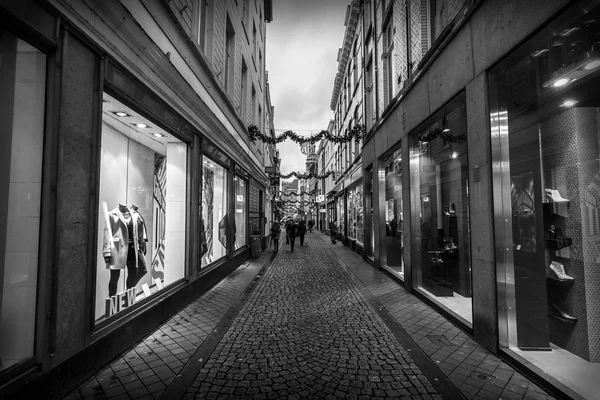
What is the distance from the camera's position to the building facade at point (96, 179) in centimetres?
277

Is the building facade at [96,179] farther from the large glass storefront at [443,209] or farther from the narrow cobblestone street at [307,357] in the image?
the large glass storefront at [443,209]

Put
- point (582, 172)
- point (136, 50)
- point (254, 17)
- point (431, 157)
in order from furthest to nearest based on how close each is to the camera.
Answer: point (254, 17) → point (431, 157) → point (136, 50) → point (582, 172)

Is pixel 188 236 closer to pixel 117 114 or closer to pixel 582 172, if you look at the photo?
pixel 117 114

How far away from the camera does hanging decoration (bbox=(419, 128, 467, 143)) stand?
5280 mm

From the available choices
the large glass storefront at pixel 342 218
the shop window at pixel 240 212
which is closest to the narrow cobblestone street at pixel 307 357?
the shop window at pixel 240 212

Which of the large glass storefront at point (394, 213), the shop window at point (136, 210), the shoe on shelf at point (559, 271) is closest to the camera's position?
the shoe on shelf at point (559, 271)

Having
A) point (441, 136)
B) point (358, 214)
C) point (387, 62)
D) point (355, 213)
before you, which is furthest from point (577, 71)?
point (355, 213)

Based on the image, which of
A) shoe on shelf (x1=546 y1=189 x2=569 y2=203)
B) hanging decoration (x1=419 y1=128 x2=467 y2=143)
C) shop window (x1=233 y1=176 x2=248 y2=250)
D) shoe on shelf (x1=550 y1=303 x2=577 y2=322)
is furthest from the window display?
shoe on shelf (x1=550 y1=303 x2=577 y2=322)

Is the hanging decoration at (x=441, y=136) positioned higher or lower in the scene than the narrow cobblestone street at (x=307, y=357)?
higher

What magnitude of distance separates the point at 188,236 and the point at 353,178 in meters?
10.9

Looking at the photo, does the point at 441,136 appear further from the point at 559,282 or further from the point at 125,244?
the point at 125,244

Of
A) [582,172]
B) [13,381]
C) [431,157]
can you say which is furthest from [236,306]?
[582,172]

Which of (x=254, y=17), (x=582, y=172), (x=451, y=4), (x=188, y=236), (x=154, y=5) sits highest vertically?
(x=254, y=17)

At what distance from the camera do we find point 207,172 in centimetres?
770
